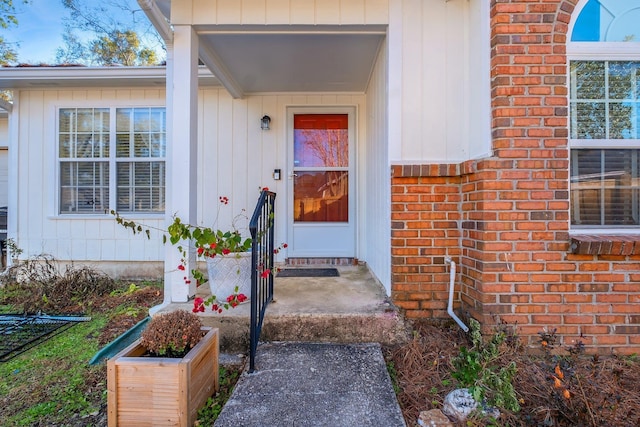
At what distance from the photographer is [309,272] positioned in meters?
3.69

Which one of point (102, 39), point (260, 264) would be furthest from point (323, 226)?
point (102, 39)

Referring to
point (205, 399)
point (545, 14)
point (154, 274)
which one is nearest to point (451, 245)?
point (545, 14)

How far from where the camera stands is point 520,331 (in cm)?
209

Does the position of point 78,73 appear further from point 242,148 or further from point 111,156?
point 242,148

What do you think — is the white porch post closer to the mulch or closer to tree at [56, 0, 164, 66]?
the mulch

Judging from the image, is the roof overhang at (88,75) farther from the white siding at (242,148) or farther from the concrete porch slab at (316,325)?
the concrete porch slab at (316,325)

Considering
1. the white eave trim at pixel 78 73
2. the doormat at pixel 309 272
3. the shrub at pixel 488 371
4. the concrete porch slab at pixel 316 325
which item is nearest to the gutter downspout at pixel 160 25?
the concrete porch slab at pixel 316 325

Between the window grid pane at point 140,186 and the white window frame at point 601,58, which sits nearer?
the white window frame at point 601,58

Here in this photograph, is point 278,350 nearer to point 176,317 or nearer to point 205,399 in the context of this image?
point 205,399

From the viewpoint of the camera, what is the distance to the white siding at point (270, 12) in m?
2.59

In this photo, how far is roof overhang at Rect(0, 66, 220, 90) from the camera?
13.0ft

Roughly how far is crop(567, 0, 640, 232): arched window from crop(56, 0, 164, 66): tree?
1090cm

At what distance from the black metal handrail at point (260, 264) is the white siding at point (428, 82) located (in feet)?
3.46

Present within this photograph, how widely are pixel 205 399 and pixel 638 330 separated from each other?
266 cm
